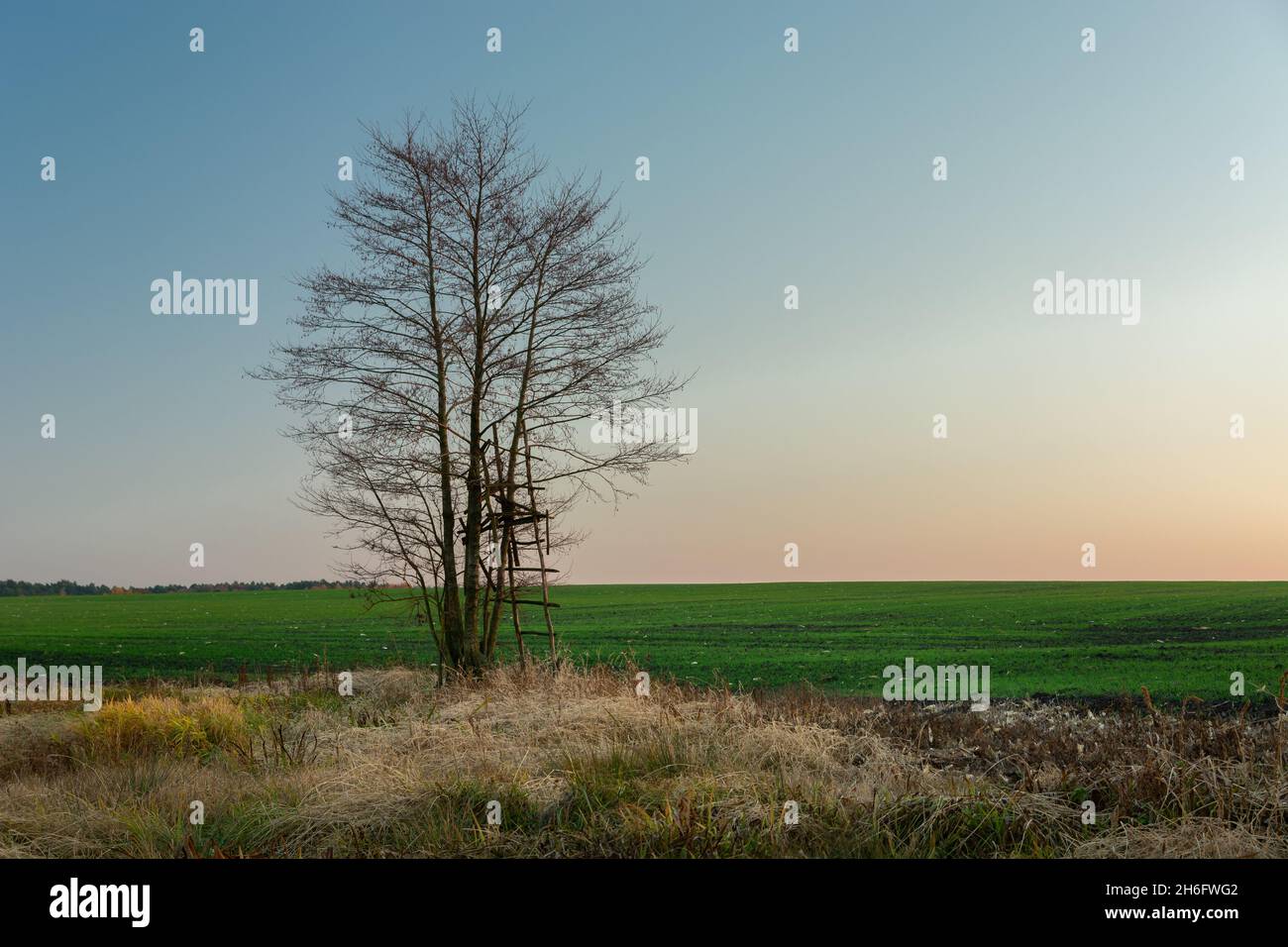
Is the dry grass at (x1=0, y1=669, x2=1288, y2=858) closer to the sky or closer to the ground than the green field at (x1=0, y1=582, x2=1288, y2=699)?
closer to the sky

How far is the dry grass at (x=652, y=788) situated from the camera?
20.1 ft

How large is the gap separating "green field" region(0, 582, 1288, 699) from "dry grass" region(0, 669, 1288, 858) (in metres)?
5.89

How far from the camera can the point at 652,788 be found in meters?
6.96

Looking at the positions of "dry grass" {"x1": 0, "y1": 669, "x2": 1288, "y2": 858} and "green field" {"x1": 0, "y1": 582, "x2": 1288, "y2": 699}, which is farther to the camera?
"green field" {"x1": 0, "y1": 582, "x2": 1288, "y2": 699}

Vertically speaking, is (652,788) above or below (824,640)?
above

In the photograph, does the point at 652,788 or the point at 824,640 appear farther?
the point at 824,640

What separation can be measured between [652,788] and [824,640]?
930 inches

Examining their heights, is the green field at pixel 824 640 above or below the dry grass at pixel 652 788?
below

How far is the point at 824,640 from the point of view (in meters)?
29.7

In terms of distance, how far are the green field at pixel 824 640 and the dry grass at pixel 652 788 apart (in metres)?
5.89

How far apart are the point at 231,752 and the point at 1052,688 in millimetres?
13911

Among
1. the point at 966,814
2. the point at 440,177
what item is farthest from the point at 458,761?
the point at 440,177

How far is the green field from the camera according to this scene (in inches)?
787
